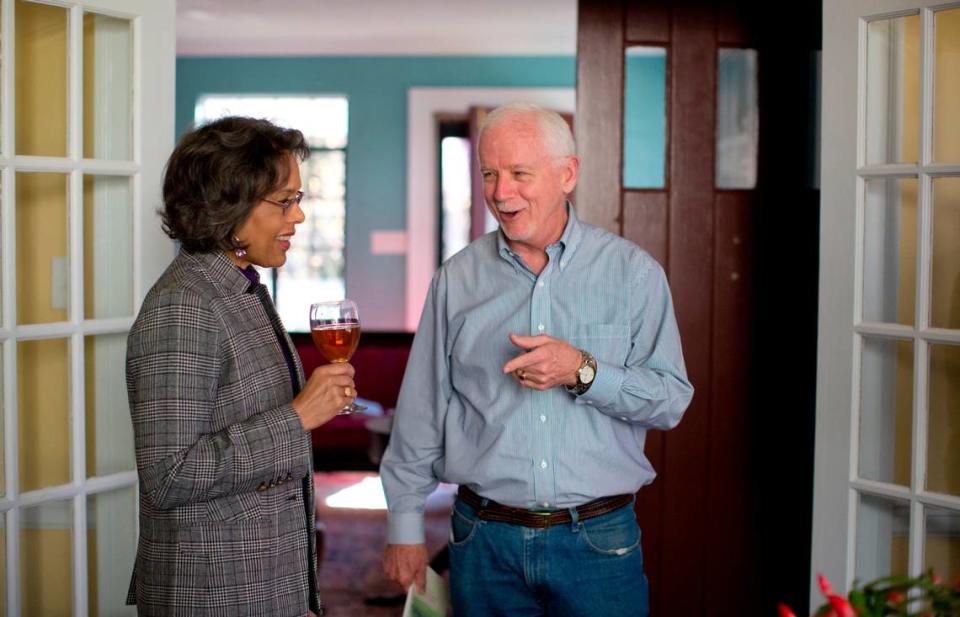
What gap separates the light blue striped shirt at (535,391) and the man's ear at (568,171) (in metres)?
0.07

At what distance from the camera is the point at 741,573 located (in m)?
3.54

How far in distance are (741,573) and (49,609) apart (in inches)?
86.3

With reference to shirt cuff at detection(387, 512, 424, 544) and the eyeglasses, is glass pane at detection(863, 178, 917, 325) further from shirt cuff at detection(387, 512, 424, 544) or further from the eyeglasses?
the eyeglasses

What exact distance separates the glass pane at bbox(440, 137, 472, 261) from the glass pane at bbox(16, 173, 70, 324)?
621cm

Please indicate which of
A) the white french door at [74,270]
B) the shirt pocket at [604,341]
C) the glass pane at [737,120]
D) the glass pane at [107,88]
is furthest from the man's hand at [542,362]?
the glass pane at [737,120]

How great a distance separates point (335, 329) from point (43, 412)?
2.87ft

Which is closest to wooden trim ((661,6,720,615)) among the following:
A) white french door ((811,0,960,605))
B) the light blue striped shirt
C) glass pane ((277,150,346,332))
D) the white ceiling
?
white french door ((811,0,960,605))

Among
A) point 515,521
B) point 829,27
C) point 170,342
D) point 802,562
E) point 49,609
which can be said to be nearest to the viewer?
point 170,342

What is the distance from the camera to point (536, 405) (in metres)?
2.04

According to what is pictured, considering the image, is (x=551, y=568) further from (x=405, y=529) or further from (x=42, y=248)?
(x=42, y=248)

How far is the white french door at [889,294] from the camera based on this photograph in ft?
7.90

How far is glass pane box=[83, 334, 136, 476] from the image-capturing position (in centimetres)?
246

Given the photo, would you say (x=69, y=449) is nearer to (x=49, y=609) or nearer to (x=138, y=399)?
(x=49, y=609)

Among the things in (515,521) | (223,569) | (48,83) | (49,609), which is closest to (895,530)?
(515,521)
